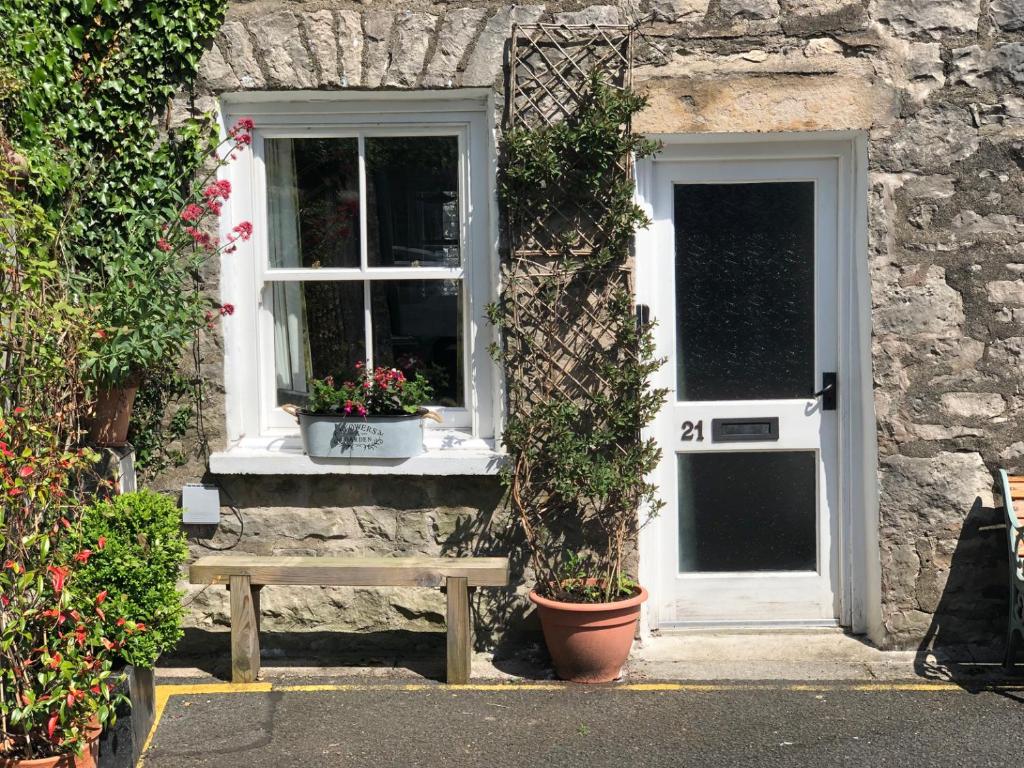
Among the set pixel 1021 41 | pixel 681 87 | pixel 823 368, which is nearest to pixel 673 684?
pixel 823 368

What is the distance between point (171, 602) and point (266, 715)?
65 centimetres

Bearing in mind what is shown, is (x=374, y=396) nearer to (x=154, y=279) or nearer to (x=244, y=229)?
(x=244, y=229)

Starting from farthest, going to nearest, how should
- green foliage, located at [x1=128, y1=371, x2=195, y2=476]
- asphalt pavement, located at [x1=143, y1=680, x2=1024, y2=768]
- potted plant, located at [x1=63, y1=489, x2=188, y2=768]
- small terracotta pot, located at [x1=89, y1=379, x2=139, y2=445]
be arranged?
1. green foliage, located at [x1=128, y1=371, x2=195, y2=476]
2. small terracotta pot, located at [x1=89, y1=379, x2=139, y2=445]
3. asphalt pavement, located at [x1=143, y1=680, x2=1024, y2=768]
4. potted plant, located at [x1=63, y1=489, x2=188, y2=768]

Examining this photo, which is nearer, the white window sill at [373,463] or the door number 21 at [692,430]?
the white window sill at [373,463]

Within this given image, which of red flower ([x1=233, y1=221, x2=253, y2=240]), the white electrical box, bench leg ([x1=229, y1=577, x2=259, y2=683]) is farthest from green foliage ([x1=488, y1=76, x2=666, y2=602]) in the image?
the white electrical box

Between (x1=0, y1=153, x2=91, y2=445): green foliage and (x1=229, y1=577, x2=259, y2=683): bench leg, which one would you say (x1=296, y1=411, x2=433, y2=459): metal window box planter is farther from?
(x1=0, y1=153, x2=91, y2=445): green foliage

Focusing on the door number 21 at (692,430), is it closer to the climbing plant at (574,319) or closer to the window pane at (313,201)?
the climbing plant at (574,319)

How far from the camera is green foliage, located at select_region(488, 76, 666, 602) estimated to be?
16.4 feet

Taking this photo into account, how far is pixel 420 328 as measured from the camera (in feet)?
17.8

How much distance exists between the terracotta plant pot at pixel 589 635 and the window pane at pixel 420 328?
1.13 meters

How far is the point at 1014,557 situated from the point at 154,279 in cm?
371

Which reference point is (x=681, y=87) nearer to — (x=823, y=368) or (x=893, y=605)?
(x=823, y=368)

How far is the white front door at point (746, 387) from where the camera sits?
5.34 metres

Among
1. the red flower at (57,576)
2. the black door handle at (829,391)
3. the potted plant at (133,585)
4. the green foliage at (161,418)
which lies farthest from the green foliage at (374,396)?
the black door handle at (829,391)
